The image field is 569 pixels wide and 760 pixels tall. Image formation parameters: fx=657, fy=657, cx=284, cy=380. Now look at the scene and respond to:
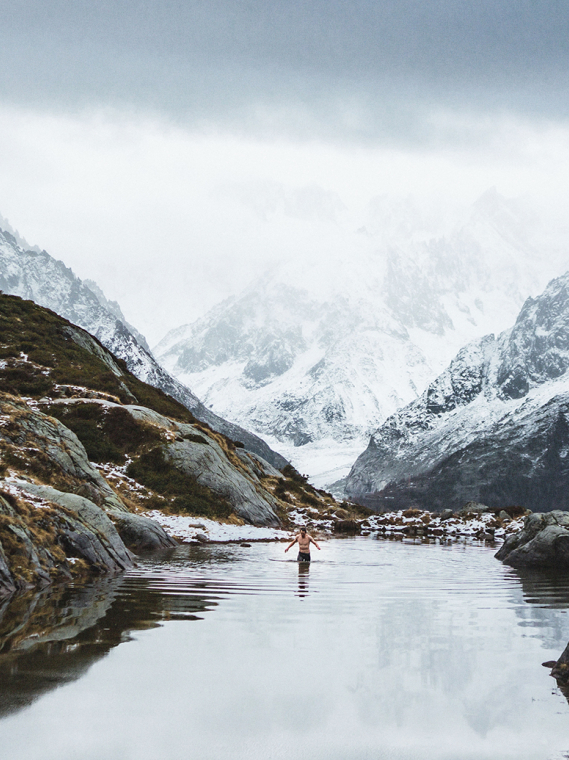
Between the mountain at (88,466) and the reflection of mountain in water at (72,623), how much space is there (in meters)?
1.98

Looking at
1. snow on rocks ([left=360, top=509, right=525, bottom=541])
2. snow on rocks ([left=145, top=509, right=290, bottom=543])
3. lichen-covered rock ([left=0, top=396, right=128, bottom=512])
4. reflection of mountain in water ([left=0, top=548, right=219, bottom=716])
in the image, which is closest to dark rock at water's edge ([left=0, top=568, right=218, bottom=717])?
reflection of mountain in water ([left=0, top=548, right=219, bottom=716])

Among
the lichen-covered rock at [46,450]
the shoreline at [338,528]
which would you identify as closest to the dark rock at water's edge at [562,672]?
the lichen-covered rock at [46,450]

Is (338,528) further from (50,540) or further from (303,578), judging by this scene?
(50,540)

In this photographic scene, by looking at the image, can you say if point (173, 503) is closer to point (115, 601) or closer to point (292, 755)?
point (115, 601)

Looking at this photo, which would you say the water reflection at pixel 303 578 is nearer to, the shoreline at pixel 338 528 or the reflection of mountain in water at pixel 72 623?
the reflection of mountain in water at pixel 72 623

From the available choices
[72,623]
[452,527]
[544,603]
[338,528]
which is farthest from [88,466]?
[452,527]

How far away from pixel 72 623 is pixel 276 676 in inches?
207

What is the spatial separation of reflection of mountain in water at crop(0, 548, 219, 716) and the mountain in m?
1.98

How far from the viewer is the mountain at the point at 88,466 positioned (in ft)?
67.1

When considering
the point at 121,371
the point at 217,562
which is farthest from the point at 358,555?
the point at 121,371

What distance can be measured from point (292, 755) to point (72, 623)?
748 centimetres

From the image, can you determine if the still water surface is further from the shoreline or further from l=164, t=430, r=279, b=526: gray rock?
l=164, t=430, r=279, b=526: gray rock

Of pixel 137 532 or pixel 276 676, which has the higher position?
pixel 137 532

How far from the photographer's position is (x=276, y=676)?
32.6 ft
